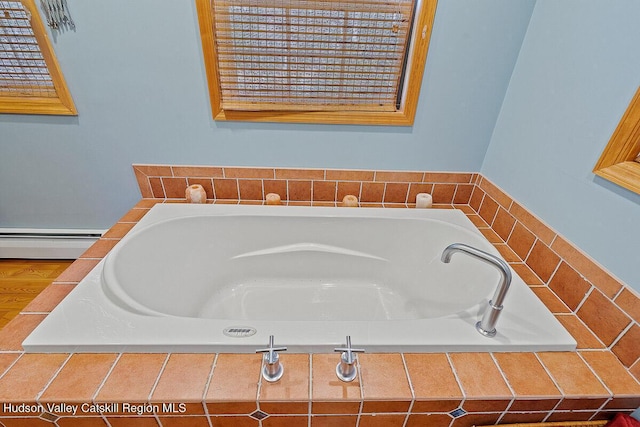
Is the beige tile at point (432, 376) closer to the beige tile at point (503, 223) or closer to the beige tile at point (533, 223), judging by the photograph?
the beige tile at point (533, 223)

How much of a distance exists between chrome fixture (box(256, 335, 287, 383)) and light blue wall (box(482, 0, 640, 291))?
3.22 feet

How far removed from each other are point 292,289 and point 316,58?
111 cm

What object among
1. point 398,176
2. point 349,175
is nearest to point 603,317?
point 398,176

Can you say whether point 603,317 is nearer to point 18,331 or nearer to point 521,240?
point 521,240

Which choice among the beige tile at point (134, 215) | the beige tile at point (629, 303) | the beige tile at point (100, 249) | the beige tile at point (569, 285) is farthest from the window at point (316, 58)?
the beige tile at point (629, 303)

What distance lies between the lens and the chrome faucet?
71 cm

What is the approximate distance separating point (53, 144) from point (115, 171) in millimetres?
276

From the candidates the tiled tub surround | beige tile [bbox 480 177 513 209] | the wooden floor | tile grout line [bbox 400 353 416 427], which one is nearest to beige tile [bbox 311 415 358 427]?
the tiled tub surround

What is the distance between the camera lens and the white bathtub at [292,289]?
754mm

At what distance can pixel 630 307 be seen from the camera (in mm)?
741

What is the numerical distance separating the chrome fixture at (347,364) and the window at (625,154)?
856mm

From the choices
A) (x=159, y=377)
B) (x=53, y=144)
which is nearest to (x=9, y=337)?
(x=159, y=377)

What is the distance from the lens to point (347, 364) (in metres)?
0.67

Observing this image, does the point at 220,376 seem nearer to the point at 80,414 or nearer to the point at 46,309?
the point at 80,414
